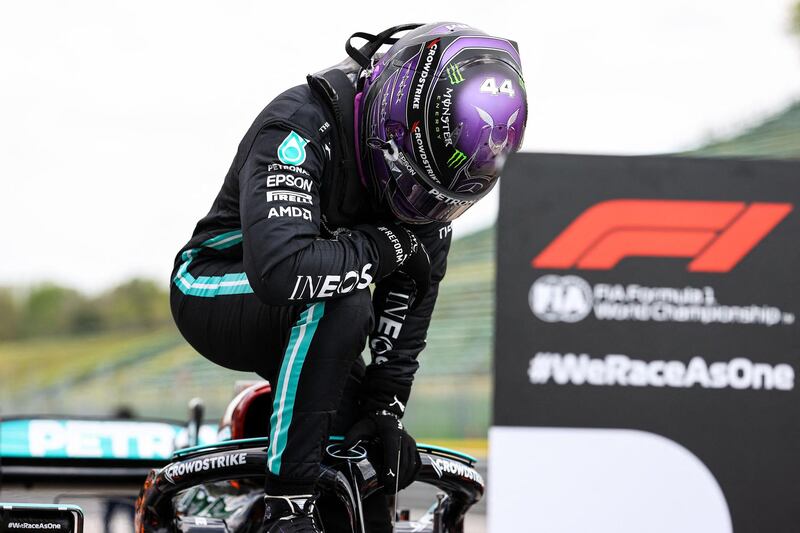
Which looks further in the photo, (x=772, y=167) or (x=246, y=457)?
(x=246, y=457)

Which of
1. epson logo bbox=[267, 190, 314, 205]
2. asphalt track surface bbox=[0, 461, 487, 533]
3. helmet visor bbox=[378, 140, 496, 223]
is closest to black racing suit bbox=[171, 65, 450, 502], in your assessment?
epson logo bbox=[267, 190, 314, 205]

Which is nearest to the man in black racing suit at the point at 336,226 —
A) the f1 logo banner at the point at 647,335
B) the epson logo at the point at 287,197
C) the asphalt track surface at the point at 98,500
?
the epson logo at the point at 287,197

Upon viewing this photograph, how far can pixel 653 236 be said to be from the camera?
204cm

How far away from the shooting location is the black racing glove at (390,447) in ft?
7.26

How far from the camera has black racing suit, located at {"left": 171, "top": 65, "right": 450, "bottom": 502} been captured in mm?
1997

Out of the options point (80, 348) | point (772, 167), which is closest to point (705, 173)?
point (772, 167)

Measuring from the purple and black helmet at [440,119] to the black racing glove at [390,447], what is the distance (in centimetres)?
45

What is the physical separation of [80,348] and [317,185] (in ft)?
33.5

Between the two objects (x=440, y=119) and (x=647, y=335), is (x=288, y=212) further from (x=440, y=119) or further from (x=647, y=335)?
(x=647, y=335)

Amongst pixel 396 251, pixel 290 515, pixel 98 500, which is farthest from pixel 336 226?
pixel 98 500

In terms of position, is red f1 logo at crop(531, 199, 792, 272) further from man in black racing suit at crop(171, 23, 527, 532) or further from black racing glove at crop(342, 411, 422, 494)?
black racing glove at crop(342, 411, 422, 494)

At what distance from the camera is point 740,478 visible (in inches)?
81.2

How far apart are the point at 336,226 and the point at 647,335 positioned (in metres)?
0.69

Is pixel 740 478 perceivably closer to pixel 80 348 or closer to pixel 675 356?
pixel 675 356
